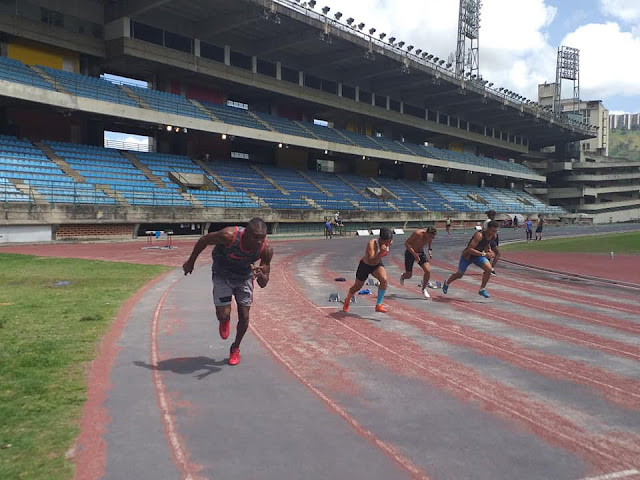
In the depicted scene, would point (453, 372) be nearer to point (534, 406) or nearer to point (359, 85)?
point (534, 406)

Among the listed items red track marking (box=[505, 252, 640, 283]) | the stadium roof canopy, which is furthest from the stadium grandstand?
red track marking (box=[505, 252, 640, 283])

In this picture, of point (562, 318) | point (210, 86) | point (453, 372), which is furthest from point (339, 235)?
point (453, 372)

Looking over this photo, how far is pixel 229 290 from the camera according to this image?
548 cm

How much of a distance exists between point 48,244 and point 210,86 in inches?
859

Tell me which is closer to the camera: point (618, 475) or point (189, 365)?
point (618, 475)

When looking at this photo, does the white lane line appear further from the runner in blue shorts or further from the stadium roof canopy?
the stadium roof canopy

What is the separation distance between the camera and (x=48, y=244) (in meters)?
22.2

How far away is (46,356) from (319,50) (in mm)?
40066

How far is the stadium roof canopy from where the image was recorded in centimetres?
3259

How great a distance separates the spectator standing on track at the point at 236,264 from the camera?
518cm

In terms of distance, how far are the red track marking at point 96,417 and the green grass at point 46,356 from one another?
7cm

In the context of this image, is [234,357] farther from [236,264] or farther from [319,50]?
[319,50]

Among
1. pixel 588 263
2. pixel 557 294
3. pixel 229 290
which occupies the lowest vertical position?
pixel 557 294

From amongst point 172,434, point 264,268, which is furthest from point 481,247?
point 172,434
